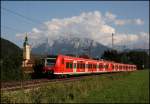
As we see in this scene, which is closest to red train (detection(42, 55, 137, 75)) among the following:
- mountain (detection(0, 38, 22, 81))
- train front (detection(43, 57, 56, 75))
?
train front (detection(43, 57, 56, 75))

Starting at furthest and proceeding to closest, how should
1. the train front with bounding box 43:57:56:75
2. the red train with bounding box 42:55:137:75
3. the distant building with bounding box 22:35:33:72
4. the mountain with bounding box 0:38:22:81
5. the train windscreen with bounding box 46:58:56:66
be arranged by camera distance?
the distant building with bounding box 22:35:33:72, the train windscreen with bounding box 46:58:56:66, the red train with bounding box 42:55:137:75, the train front with bounding box 43:57:56:75, the mountain with bounding box 0:38:22:81

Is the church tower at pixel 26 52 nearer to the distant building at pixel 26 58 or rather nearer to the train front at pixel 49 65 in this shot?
the distant building at pixel 26 58

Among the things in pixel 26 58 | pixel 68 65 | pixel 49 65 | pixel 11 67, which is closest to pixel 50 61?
pixel 49 65

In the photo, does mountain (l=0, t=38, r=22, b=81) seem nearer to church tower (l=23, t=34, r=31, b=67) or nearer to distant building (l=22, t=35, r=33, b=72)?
distant building (l=22, t=35, r=33, b=72)

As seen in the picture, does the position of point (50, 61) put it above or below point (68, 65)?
above

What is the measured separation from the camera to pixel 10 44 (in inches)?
3243

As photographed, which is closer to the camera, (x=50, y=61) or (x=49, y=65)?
(x=49, y=65)

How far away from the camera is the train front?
132ft

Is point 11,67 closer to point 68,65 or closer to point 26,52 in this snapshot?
point 68,65

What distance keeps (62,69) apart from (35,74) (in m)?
3.88

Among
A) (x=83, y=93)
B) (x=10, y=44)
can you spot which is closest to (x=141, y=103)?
(x=83, y=93)

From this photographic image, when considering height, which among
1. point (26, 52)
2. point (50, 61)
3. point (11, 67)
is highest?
point (26, 52)

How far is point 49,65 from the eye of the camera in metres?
40.6

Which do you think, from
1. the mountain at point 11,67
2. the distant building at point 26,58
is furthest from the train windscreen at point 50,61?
the mountain at point 11,67
